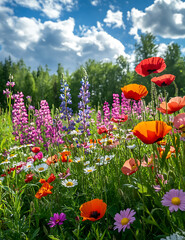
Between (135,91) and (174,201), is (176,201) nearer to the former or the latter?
(174,201)

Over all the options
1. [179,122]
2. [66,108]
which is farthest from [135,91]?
[66,108]

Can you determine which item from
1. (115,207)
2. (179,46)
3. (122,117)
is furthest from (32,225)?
(179,46)

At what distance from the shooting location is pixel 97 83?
1334 inches

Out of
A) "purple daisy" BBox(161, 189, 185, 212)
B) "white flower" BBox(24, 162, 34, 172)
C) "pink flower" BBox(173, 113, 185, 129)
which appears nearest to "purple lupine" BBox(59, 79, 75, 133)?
"white flower" BBox(24, 162, 34, 172)

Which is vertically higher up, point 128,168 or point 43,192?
point 128,168

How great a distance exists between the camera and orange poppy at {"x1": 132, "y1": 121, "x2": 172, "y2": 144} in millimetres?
957

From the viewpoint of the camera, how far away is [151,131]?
3.13 ft

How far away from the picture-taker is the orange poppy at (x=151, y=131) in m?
0.96

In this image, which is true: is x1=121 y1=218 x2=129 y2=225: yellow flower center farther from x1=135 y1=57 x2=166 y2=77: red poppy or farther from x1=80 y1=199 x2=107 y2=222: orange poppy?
x1=135 y1=57 x2=166 y2=77: red poppy

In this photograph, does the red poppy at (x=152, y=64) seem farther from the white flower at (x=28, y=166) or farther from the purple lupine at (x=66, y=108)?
the purple lupine at (x=66, y=108)

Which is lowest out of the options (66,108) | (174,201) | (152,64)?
(174,201)

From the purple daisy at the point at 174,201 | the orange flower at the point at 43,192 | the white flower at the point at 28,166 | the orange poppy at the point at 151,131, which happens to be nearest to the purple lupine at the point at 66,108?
the white flower at the point at 28,166

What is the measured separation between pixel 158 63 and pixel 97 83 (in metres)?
33.1

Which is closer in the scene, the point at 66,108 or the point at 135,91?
the point at 135,91
